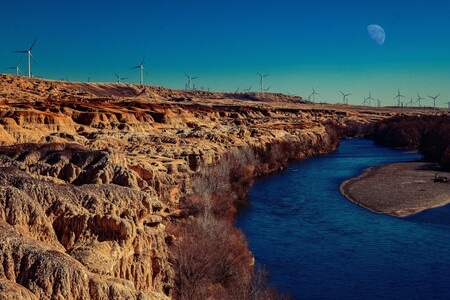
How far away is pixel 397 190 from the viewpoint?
5456cm

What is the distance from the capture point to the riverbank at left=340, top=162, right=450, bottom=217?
1854 inches

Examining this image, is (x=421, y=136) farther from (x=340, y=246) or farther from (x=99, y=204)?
(x=99, y=204)

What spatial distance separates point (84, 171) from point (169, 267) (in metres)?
7.48

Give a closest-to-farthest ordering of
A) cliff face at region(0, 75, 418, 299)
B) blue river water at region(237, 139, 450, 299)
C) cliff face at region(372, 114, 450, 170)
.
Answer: cliff face at region(0, 75, 418, 299) < blue river water at region(237, 139, 450, 299) < cliff face at region(372, 114, 450, 170)

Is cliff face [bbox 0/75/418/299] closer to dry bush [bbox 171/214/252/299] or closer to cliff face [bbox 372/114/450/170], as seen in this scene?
dry bush [bbox 171/214/252/299]

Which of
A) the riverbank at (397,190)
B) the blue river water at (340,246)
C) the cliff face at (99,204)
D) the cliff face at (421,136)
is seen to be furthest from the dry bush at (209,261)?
the cliff face at (421,136)

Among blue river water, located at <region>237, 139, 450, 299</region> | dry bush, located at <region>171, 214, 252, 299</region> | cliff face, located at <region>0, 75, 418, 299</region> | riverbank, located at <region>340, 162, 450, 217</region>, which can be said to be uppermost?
cliff face, located at <region>0, 75, 418, 299</region>

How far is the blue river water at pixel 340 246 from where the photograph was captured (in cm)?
2742

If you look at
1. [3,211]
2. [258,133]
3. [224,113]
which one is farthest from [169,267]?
[224,113]

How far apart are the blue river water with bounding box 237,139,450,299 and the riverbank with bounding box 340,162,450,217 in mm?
1634

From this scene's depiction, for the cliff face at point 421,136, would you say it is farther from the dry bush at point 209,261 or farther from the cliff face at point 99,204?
the dry bush at point 209,261

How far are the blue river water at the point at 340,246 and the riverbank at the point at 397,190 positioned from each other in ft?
5.36

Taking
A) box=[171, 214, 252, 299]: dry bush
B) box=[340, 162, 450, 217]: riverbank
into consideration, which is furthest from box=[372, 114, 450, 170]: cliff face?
box=[171, 214, 252, 299]: dry bush

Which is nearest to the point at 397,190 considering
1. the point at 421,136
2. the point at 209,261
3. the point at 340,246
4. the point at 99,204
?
the point at 340,246
